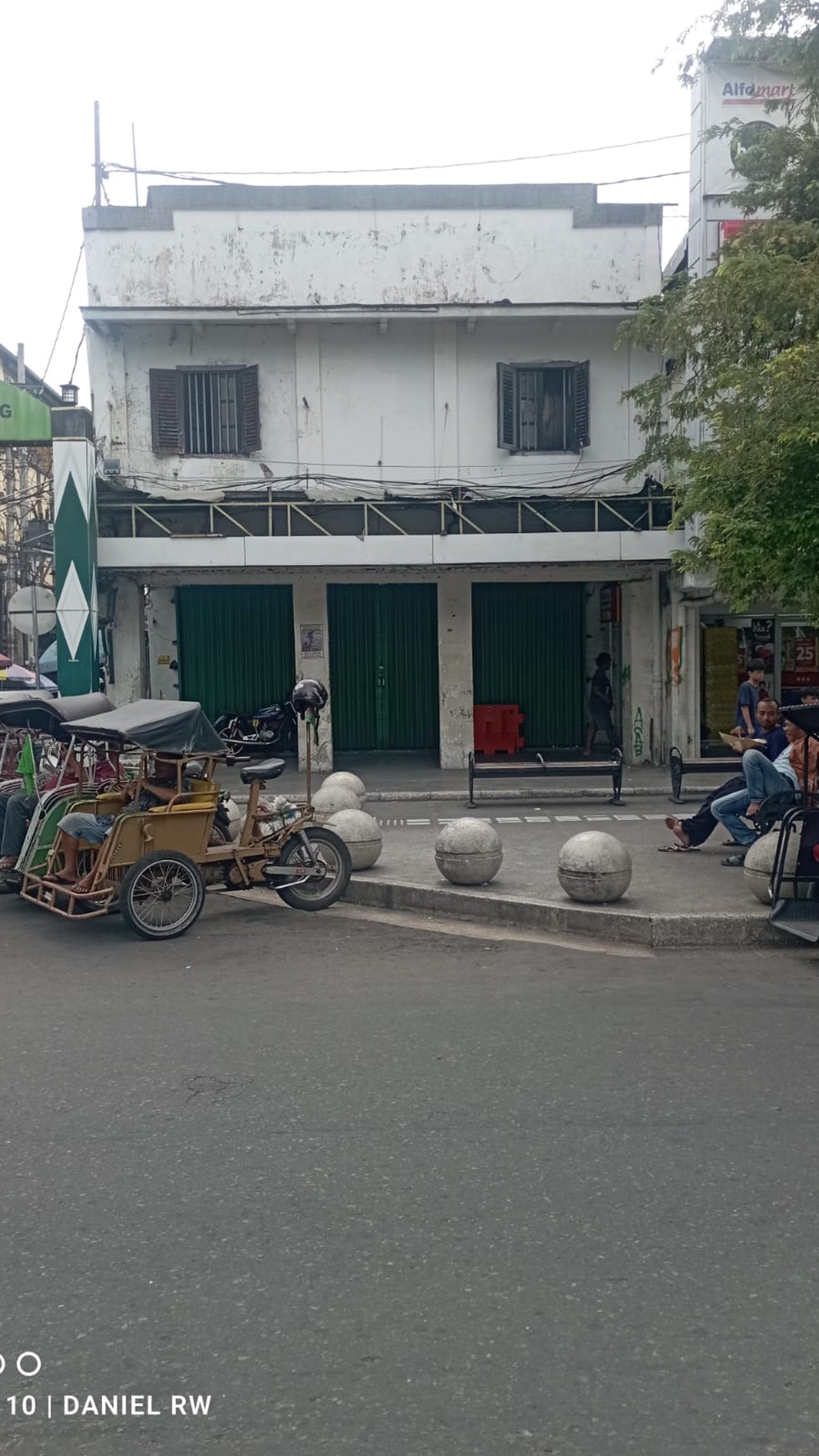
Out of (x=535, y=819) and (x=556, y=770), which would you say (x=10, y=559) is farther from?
(x=535, y=819)

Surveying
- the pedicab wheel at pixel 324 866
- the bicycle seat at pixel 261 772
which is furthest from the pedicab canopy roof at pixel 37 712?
the pedicab wheel at pixel 324 866

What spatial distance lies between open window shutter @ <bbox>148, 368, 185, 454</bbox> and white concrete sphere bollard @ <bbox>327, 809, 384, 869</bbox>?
34.9 feet

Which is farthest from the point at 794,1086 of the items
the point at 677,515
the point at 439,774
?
the point at 439,774

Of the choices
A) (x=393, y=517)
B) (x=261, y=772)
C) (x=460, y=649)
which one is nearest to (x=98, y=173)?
(x=393, y=517)

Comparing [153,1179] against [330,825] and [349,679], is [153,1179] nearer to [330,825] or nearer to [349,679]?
[330,825]

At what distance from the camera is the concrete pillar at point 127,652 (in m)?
19.7

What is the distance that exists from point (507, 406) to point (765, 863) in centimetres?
1230

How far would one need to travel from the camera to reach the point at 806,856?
8.39m

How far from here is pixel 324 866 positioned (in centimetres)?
964

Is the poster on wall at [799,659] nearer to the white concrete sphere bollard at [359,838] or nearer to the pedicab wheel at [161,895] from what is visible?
the white concrete sphere bollard at [359,838]

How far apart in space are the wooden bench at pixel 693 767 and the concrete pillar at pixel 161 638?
30.0ft

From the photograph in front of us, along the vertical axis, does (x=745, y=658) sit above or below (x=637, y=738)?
above

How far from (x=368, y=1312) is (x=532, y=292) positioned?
1788 cm

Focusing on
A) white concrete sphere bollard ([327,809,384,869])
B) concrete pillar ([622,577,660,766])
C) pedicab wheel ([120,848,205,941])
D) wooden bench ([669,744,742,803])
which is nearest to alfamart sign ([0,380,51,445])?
concrete pillar ([622,577,660,766])
